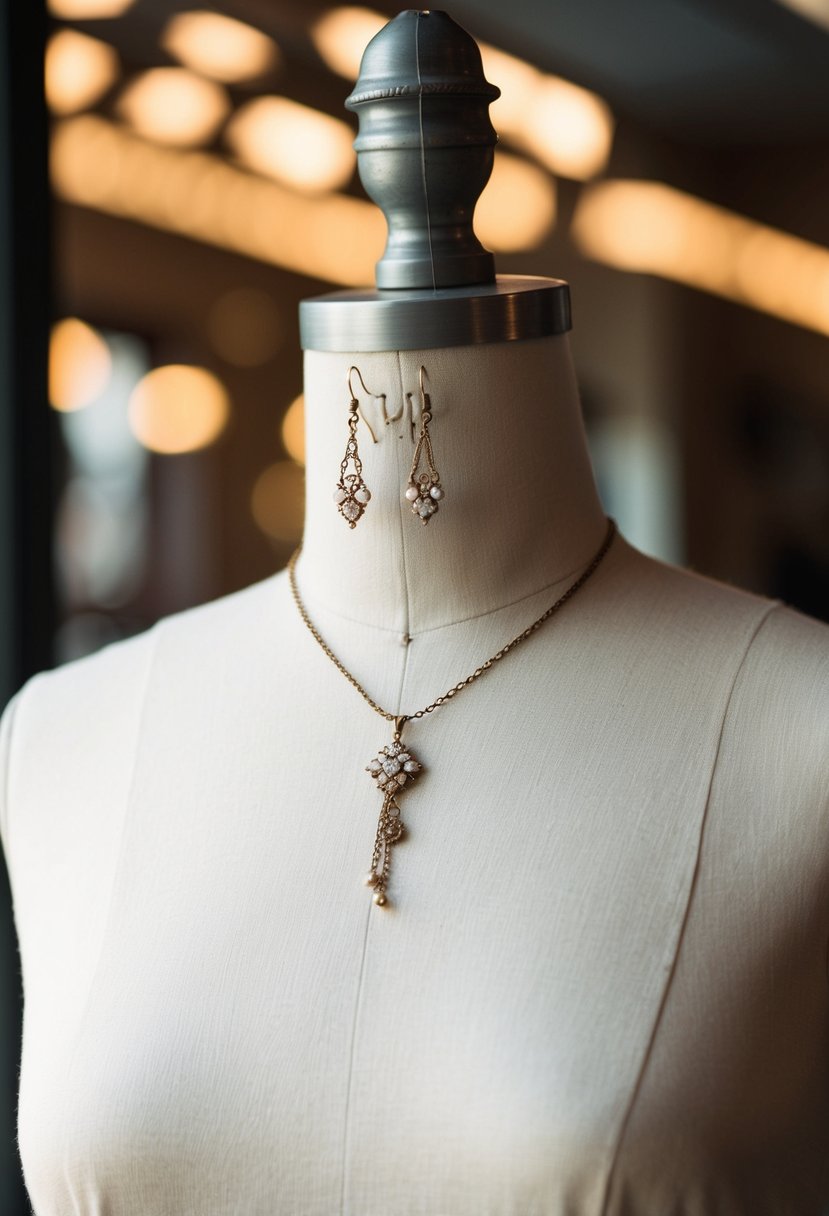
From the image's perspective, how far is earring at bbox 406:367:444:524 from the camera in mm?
865

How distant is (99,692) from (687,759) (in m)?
0.48

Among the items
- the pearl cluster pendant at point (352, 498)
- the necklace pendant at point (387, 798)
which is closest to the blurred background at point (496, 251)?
the pearl cluster pendant at point (352, 498)

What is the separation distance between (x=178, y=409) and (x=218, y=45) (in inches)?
58.9

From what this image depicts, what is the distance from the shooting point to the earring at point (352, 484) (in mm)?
879

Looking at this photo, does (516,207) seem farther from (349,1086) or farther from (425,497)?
(349,1086)

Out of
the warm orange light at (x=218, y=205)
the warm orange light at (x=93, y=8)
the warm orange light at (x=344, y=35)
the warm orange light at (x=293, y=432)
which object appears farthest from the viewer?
the warm orange light at (x=293, y=432)

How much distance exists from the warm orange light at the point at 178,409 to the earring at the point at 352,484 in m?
3.96

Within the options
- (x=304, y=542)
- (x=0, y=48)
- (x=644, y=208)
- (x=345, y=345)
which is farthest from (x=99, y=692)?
(x=644, y=208)

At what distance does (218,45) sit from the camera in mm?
3754

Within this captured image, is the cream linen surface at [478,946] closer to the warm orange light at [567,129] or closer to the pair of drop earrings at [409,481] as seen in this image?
the pair of drop earrings at [409,481]

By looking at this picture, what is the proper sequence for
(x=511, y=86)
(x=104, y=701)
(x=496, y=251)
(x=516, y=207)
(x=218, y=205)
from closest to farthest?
(x=104, y=701)
(x=511, y=86)
(x=496, y=251)
(x=516, y=207)
(x=218, y=205)

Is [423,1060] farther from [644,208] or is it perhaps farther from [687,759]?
[644,208]

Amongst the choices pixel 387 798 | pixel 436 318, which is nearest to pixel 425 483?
pixel 436 318

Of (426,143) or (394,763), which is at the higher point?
(426,143)
